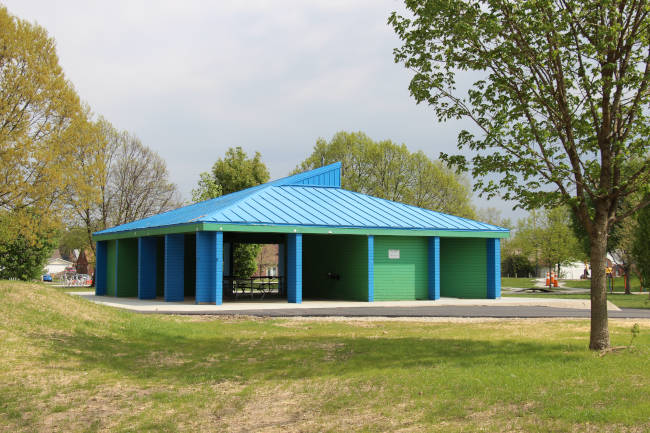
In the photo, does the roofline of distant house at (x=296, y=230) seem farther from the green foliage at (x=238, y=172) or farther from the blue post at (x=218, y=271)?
the green foliage at (x=238, y=172)

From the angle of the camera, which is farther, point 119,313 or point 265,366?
point 119,313

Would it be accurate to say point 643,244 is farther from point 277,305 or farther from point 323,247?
point 277,305

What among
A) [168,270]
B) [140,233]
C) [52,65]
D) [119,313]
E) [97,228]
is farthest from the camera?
[97,228]

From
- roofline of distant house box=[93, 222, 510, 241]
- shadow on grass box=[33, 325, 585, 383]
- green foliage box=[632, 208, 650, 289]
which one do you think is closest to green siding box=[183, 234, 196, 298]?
roofline of distant house box=[93, 222, 510, 241]

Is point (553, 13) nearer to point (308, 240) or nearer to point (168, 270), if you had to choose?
point (168, 270)

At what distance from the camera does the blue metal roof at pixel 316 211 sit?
23.3 meters

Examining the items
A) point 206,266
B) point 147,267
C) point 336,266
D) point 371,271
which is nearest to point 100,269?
point 147,267

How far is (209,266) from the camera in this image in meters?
22.3

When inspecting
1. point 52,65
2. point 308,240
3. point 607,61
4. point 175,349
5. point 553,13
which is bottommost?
point 175,349

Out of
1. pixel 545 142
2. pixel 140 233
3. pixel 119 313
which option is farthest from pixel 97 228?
pixel 545 142

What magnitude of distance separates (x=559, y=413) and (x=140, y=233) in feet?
72.0

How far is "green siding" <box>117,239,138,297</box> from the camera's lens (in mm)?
28938

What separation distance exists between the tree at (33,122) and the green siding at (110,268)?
9190mm

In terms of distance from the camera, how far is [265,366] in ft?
32.2
